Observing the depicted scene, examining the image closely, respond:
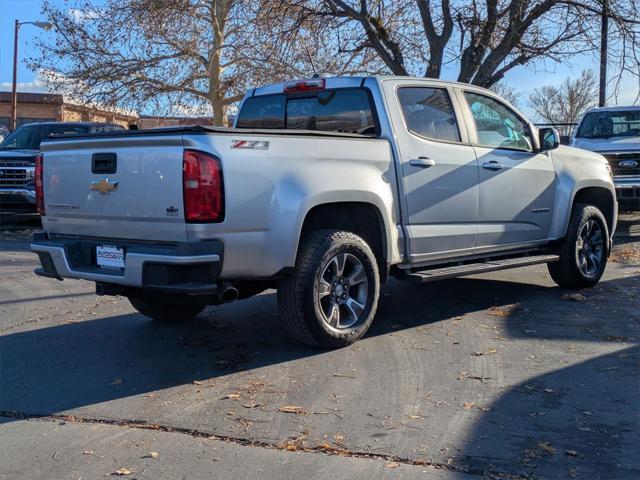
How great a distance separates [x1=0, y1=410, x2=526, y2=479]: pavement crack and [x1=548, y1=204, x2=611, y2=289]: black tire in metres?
4.51

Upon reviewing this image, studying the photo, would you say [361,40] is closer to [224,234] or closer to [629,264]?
[629,264]

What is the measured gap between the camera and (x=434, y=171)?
6.01 m

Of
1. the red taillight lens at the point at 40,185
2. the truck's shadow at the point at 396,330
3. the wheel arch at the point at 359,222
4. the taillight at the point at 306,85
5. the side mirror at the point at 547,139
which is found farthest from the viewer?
the side mirror at the point at 547,139

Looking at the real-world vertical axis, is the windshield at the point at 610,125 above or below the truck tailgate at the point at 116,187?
above

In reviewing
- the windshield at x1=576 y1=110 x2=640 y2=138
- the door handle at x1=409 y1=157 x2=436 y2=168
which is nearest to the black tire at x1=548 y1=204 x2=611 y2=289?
the door handle at x1=409 y1=157 x2=436 y2=168

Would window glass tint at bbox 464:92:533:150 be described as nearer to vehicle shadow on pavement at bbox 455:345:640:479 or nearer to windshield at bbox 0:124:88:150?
vehicle shadow on pavement at bbox 455:345:640:479

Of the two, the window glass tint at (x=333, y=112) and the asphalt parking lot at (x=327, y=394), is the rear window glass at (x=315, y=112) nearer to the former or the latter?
the window glass tint at (x=333, y=112)

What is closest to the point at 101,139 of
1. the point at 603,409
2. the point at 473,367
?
the point at 473,367

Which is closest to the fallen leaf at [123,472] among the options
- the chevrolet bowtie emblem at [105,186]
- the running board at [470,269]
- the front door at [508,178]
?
the chevrolet bowtie emblem at [105,186]

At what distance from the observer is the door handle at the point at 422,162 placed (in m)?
5.84

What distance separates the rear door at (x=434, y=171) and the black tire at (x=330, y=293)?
1.82 ft

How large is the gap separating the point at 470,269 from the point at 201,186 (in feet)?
9.11

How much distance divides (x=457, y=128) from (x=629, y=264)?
4.65 m

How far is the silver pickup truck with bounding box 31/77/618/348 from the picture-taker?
15.3ft
